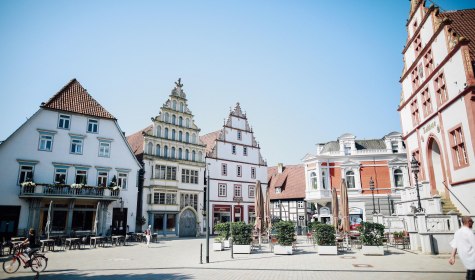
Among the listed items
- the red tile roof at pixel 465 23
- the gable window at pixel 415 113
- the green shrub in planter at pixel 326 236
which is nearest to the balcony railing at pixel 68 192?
the green shrub in planter at pixel 326 236

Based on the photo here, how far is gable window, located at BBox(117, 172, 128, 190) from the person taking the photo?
95.5 feet

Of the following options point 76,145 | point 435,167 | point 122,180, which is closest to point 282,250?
point 435,167

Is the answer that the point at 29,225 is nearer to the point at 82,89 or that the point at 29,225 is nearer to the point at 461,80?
the point at 82,89

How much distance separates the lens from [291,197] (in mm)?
40750

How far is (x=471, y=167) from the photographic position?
15.4 m

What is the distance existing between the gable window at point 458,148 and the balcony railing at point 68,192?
27147 millimetres

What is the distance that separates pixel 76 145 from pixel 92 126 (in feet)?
7.81

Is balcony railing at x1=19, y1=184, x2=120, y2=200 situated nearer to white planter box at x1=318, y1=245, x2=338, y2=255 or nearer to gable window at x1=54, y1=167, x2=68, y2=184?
gable window at x1=54, y1=167, x2=68, y2=184

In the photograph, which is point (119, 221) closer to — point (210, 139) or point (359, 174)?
point (210, 139)

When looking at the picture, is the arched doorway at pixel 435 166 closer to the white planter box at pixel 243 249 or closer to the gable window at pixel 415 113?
the gable window at pixel 415 113

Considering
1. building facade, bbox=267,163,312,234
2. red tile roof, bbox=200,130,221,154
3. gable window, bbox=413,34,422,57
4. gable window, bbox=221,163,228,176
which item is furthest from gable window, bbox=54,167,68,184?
gable window, bbox=413,34,422,57

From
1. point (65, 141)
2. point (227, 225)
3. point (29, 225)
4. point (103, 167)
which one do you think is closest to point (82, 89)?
point (65, 141)

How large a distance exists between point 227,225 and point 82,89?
69.7 ft

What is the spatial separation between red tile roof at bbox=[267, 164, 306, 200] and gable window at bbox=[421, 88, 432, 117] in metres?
21.1
